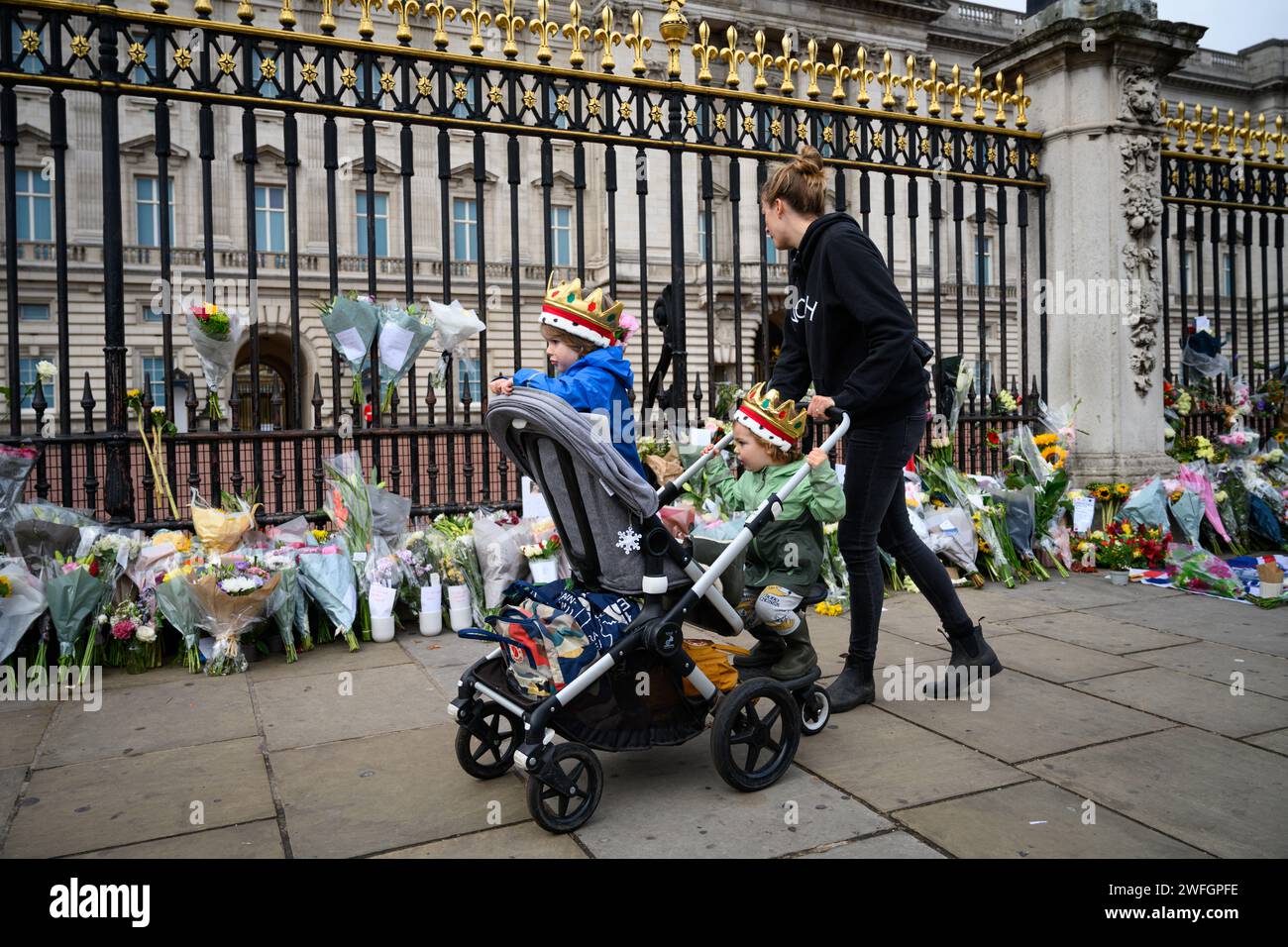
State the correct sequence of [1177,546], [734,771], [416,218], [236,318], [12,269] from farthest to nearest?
1. [416,218]
2. [1177,546]
3. [236,318]
4. [12,269]
5. [734,771]

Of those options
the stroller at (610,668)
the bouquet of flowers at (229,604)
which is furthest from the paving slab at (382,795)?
the bouquet of flowers at (229,604)

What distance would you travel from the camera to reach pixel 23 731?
385 centimetres

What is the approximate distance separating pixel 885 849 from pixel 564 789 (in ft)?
3.01

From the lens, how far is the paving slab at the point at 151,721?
144 inches

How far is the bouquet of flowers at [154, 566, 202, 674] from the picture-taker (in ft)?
15.2

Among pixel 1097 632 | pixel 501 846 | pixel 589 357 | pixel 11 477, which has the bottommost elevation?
pixel 501 846

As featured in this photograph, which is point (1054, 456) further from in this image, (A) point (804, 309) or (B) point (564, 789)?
(B) point (564, 789)

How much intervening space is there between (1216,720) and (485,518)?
12.7 feet

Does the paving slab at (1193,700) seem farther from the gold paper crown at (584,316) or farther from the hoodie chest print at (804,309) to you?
the gold paper crown at (584,316)

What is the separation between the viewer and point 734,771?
3043mm

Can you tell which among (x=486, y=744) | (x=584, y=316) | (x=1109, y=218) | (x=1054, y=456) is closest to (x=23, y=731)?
(x=486, y=744)
